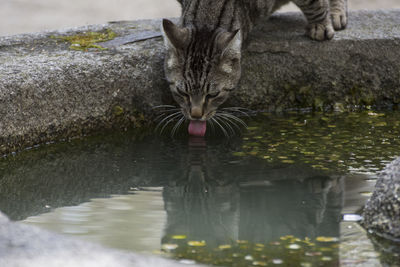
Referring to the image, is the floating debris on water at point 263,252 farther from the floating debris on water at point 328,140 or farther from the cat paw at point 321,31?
the cat paw at point 321,31

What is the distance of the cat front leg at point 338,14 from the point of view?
4.31 m

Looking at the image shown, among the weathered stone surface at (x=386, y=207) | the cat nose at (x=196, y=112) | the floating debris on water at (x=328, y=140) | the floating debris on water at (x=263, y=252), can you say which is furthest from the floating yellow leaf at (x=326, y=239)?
the cat nose at (x=196, y=112)

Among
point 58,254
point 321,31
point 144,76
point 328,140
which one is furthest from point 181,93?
point 58,254

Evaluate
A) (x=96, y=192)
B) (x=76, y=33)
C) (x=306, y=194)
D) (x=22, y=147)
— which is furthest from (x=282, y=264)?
(x=76, y=33)

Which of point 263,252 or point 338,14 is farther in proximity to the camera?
point 338,14

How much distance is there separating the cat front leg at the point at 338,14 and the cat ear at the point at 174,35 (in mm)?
1237

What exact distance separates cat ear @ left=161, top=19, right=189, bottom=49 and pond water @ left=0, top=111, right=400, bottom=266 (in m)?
0.48

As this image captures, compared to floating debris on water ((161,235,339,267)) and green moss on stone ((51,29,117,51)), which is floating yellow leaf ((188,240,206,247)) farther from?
green moss on stone ((51,29,117,51))

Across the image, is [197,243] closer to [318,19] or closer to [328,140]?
[328,140]

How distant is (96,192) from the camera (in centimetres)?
282

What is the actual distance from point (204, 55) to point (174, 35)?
0.18 m

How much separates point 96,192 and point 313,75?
68.9 inches

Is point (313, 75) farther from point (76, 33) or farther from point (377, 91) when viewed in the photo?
point (76, 33)

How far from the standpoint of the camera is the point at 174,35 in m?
3.44
